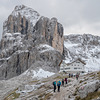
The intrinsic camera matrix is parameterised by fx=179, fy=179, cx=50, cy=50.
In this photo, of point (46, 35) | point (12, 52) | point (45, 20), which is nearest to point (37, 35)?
point (46, 35)

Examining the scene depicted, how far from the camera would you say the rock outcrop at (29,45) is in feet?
414

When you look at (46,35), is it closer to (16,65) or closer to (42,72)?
(16,65)

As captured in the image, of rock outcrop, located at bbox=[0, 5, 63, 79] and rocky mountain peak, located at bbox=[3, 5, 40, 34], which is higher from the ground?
rocky mountain peak, located at bbox=[3, 5, 40, 34]

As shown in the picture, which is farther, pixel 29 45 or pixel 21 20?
pixel 21 20

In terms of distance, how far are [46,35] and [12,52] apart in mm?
34025

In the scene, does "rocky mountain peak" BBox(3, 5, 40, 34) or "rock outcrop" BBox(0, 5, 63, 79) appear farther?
"rocky mountain peak" BBox(3, 5, 40, 34)

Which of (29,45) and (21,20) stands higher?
(21,20)

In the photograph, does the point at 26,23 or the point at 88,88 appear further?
the point at 26,23

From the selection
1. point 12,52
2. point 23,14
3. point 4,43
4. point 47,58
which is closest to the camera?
point 47,58

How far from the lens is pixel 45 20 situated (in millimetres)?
154625

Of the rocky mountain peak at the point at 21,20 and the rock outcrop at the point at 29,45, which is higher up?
the rocky mountain peak at the point at 21,20

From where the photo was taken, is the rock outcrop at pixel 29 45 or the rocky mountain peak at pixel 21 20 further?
the rocky mountain peak at pixel 21 20

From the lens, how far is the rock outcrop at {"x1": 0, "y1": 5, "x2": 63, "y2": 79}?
12619 cm

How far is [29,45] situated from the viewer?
468 feet
